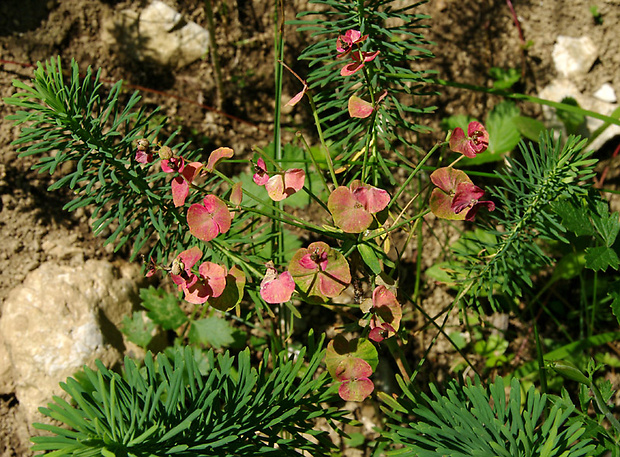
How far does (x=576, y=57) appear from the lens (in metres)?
2.07

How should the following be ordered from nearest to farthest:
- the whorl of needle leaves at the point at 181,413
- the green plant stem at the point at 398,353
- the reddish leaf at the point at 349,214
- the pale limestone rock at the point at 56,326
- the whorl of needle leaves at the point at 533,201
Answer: the whorl of needle leaves at the point at 181,413
the reddish leaf at the point at 349,214
the whorl of needle leaves at the point at 533,201
the green plant stem at the point at 398,353
the pale limestone rock at the point at 56,326

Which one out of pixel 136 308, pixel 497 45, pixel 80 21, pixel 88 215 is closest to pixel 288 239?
pixel 136 308

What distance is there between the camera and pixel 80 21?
70.9 inches

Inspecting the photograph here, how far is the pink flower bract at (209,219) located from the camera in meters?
0.96

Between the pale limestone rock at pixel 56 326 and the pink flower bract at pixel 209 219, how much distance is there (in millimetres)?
844

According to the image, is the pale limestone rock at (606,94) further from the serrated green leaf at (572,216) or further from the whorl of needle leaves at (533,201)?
the serrated green leaf at (572,216)

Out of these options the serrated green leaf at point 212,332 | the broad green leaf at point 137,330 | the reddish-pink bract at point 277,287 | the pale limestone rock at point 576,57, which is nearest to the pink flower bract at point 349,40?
the reddish-pink bract at point 277,287

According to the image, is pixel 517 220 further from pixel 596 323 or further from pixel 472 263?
pixel 596 323

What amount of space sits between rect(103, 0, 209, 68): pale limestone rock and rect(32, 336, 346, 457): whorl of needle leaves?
51.4 inches

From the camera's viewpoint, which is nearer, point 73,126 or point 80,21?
point 73,126

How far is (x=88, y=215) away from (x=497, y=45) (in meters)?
1.77

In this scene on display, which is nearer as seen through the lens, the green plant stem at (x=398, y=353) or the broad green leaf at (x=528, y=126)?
the green plant stem at (x=398, y=353)

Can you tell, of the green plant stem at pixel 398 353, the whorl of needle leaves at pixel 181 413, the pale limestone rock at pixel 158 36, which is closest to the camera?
the whorl of needle leaves at pixel 181 413

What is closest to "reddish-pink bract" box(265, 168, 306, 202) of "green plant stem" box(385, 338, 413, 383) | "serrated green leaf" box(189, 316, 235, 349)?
"green plant stem" box(385, 338, 413, 383)
